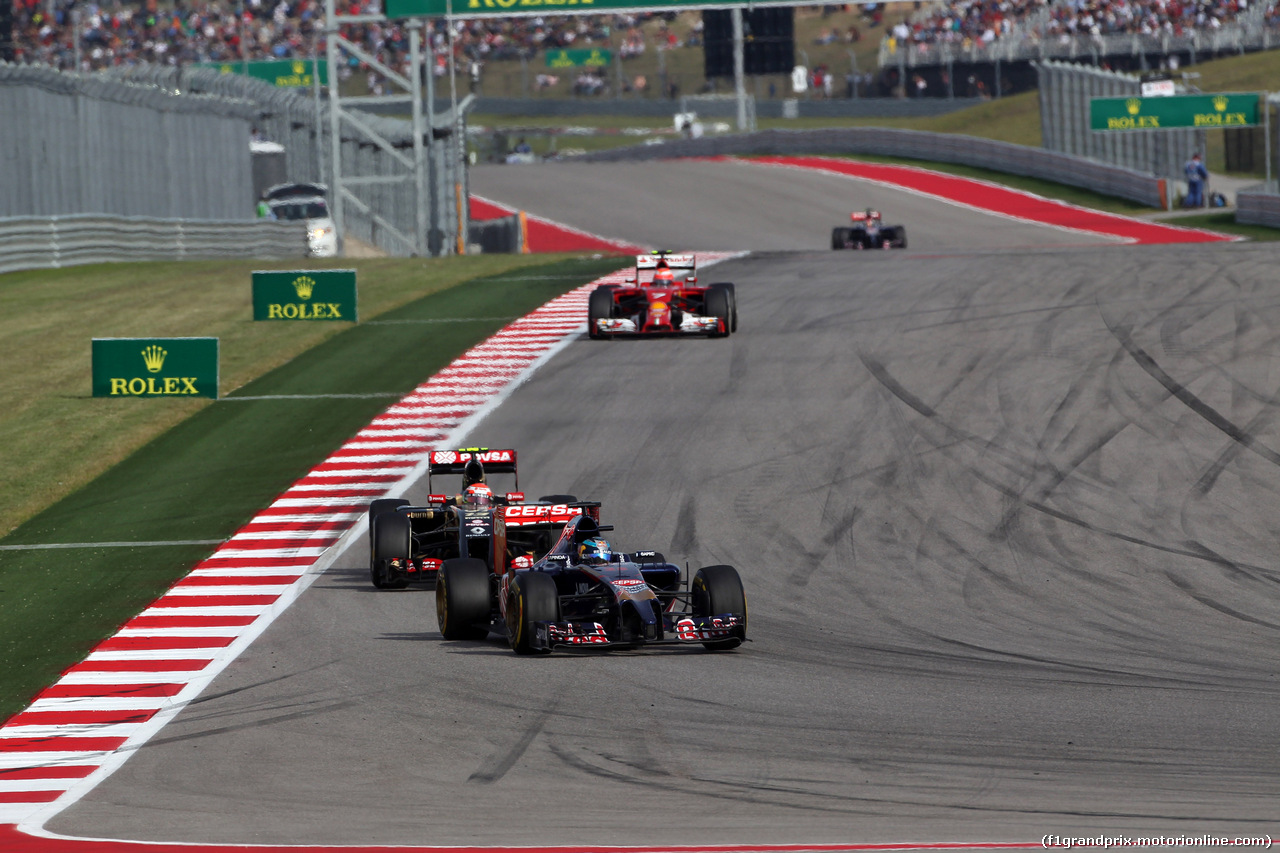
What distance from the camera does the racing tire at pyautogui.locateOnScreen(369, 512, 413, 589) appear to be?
15.1 m

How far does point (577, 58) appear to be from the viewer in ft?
301

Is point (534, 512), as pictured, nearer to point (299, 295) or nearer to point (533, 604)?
point (533, 604)

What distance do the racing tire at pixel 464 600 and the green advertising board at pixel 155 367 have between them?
11.8 m

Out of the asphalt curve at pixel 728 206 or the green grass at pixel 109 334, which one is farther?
the asphalt curve at pixel 728 206

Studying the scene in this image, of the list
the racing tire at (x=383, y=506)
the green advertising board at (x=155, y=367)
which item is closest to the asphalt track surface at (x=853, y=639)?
the racing tire at (x=383, y=506)

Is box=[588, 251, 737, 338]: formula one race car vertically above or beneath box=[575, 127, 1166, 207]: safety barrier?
beneath

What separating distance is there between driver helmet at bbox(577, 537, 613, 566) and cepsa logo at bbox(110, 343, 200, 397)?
1259 cm

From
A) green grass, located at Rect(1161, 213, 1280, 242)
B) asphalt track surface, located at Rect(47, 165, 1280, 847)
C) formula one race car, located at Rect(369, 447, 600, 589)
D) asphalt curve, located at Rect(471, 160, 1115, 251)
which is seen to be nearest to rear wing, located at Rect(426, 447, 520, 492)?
formula one race car, located at Rect(369, 447, 600, 589)

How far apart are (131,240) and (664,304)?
737 inches

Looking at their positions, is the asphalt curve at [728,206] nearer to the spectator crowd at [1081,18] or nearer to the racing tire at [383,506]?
the spectator crowd at [1081,18]

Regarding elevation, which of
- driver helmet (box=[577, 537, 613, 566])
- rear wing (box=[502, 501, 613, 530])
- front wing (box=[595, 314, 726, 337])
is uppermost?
front wing (box=[595, 314, 726, 337])

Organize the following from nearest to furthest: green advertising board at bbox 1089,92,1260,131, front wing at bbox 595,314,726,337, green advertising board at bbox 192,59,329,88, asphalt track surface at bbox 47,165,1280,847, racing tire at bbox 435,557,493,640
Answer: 1. asphalt track surface at bbox 47,165,1280,847
2. racing tire at bbox 435,557,493,640
3. front wing at bbox 595,314,726,337
4. green advertising board at bbox 1089,92,1260,131
5. green advertising board at bbox 192,59,329,88

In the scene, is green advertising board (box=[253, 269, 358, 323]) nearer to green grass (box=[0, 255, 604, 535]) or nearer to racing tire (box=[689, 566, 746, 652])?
green grass (box=[0, 255, 604, 535])

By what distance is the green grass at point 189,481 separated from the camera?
48.8 feet
